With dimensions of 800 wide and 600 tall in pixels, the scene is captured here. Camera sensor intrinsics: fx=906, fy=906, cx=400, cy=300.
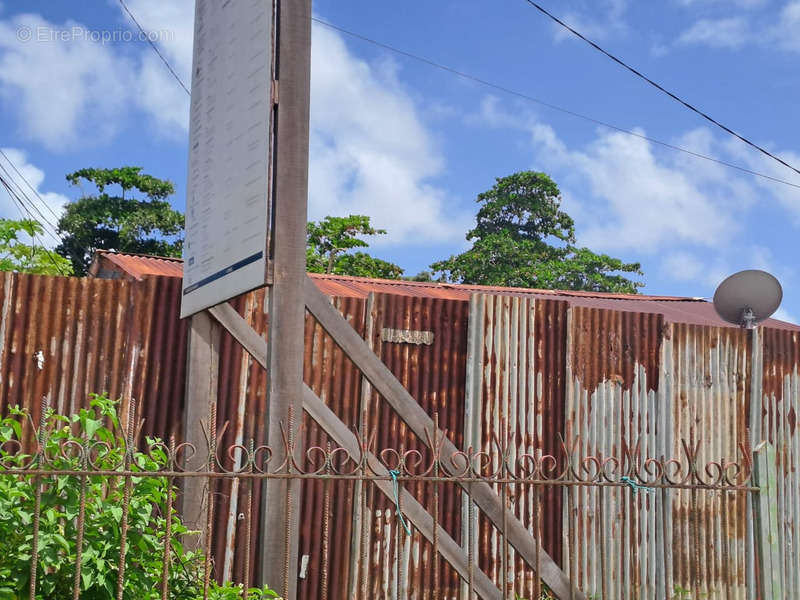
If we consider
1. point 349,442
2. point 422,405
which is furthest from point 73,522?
point 422,405

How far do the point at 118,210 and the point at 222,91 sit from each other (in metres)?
31.6

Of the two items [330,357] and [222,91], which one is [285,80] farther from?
[330,357]

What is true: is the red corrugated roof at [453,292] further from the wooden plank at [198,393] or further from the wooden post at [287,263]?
the wooden post at [287,263]

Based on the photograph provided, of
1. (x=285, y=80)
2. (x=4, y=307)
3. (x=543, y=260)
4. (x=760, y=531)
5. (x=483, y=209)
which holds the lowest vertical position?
(x=760, y=531)

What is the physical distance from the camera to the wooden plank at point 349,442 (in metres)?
5.85

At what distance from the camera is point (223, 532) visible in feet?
21.7

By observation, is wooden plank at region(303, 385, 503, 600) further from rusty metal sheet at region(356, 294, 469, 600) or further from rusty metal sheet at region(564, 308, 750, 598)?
rusty metal sheet at region(564, 308, 750, 598)

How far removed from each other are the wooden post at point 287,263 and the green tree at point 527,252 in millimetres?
33941

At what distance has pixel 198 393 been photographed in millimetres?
6512

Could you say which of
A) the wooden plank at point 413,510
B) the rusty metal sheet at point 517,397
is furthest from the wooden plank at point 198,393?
the rusty metal sheet at point 517,397

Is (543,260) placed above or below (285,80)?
above

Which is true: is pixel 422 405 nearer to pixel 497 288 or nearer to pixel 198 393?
pixel 198 393

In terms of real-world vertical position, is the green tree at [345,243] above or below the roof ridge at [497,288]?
above

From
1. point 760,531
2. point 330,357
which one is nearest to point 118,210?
point 330,357
